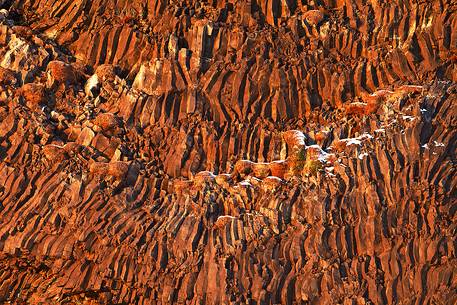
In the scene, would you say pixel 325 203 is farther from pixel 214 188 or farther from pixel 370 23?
pixel 370 23

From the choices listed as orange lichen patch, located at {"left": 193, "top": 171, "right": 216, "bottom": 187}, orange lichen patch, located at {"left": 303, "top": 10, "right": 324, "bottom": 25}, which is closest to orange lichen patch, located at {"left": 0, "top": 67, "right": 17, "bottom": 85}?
orange lichen patch, located at {"left": 193, "top": 171, "right": 216, "bottom": 187}

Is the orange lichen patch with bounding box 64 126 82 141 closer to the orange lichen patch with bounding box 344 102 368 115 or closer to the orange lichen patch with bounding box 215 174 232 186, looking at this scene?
the orange lichen patch with bounding box 215 174 232 186

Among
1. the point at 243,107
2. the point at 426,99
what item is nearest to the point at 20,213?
the point at 243,107

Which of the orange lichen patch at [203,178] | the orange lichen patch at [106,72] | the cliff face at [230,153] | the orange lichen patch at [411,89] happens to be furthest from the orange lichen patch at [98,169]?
the orange lichen patch at [411,89]

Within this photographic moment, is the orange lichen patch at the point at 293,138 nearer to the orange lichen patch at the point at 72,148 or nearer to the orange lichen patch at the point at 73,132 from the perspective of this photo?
the orange lichen patch at the point at 72,148

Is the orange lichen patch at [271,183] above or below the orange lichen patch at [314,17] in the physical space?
below

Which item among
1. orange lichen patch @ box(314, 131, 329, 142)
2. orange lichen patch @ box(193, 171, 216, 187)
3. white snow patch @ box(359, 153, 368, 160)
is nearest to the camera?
white snow patch @ box(359, 153, 368, 160)

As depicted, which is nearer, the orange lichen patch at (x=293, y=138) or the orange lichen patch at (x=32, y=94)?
the orange lichen patch at (x=293, y=138)
